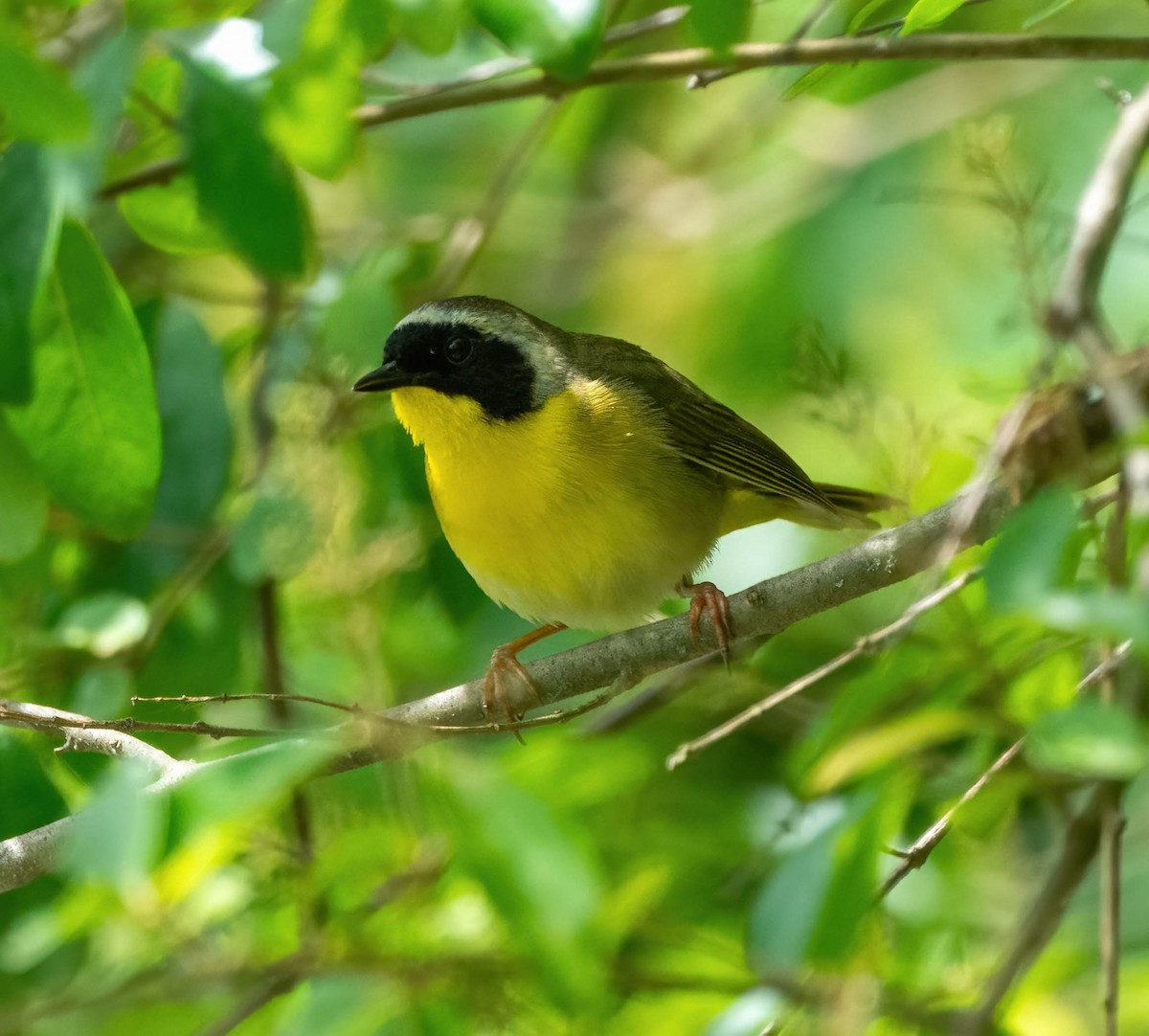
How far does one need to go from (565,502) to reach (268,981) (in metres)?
1.63

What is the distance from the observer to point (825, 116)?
27.5 ft

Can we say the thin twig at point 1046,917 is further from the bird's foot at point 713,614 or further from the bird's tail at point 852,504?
the bird's tail at point 852,504

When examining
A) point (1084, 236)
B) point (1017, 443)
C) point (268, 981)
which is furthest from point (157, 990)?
point (1084, 236)

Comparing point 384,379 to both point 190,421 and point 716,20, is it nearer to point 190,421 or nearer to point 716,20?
point 190,421

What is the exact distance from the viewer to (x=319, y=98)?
3713mm

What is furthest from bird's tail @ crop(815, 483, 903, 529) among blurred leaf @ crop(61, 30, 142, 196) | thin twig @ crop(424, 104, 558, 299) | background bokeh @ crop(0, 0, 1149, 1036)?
blurred leaf @ crop(61, 30, 142, 196)

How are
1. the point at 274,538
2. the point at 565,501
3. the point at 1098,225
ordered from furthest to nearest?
1. the point at 565,501
2. the point at 274,538
3. the point at 1098,225

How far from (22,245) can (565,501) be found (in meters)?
1.87

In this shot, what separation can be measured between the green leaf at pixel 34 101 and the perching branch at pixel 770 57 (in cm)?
137

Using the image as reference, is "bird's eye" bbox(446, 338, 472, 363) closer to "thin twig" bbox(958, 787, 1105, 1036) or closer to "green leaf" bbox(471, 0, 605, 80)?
"green leaf" bbox(471, 0, 605, 80)

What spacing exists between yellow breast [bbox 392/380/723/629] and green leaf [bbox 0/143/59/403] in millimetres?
1665

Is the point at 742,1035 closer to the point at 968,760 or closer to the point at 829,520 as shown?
the point at 968,760

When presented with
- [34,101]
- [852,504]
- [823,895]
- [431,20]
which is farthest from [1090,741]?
[852,504]

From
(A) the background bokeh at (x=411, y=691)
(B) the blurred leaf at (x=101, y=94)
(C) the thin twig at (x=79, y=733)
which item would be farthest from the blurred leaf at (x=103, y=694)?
(B) the blurred leaf at (x=101, y=94)
